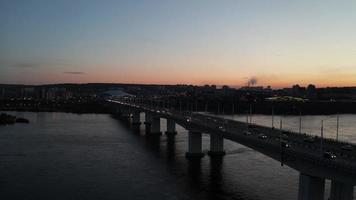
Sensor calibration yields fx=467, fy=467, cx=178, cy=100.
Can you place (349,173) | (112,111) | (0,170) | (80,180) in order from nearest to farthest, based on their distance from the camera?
1. (349,173)
2. (80,180)
3. (0,170)
4. (112,111)

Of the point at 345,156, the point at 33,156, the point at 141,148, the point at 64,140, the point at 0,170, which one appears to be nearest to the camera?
the point at 345,156

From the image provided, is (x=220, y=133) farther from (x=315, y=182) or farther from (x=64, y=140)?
(x=64, y=140)

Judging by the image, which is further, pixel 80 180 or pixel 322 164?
pixel 80 180

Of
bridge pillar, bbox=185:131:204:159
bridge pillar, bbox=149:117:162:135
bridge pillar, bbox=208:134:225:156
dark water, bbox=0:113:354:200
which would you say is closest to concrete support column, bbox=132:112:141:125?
bridge pillar, bbox=149:117:162:135

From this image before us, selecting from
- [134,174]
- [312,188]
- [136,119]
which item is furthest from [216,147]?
[136,119]

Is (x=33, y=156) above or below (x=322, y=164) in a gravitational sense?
below

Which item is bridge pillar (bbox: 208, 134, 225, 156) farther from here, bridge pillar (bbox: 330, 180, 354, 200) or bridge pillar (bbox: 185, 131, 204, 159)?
bridge pillar (bbox: 330, 180, 354, 200)

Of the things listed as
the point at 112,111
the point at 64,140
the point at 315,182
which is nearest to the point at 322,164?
the point at 315,182

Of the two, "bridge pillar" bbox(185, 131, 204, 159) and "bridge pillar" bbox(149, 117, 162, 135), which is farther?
"bridge pillar" bbox(149, 117, 162, 135)
